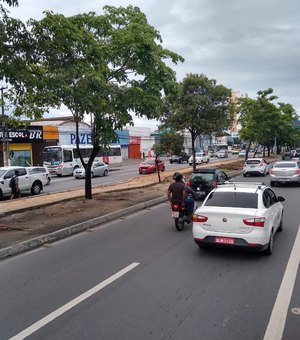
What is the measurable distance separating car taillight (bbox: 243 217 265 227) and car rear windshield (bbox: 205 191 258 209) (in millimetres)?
466

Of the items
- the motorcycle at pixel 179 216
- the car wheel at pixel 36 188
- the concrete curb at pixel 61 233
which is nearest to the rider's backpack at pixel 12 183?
the car wheel at pixel 36 188

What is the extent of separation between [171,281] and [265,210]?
2.75m

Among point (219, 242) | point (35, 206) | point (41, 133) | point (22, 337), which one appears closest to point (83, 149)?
point (41, 133)

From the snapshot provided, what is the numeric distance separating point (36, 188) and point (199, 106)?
13.3 m

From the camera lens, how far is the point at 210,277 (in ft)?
21.1

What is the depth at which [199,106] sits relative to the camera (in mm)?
27750

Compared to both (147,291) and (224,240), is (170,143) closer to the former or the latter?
(224,240)

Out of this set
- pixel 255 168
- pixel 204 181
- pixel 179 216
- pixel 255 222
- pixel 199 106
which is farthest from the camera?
pixel 255 168

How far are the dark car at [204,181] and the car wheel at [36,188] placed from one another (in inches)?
393

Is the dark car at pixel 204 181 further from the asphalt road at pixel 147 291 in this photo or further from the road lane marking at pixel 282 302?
the road lane marking at pixel 282 302

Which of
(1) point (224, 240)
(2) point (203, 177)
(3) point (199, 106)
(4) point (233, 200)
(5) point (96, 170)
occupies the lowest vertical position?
(5) point (96, 170)

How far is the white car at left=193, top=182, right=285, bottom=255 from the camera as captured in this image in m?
7.36

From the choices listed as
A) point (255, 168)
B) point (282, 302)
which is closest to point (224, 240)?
point (282, 302)

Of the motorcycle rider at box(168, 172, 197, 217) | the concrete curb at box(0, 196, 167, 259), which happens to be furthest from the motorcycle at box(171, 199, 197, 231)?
the concrete curb at box(0, 196, 167, 259)
